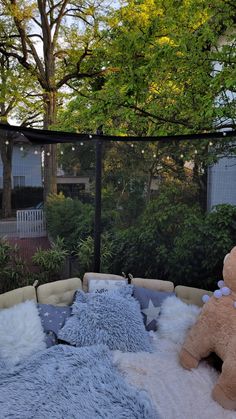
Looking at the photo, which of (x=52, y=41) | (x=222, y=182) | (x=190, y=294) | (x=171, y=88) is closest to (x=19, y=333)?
(x=190, y=294)

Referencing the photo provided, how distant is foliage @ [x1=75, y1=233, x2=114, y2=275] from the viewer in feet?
8.76

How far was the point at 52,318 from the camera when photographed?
6.82 feet

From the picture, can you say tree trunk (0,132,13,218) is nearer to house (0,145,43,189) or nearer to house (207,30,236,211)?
house (0,145,43,189)

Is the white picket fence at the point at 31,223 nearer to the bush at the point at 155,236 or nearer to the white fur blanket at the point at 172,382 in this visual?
the bush at the point at 155,236

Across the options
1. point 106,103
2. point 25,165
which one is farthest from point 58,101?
point 25,165

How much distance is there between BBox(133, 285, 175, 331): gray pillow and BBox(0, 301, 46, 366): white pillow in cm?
71

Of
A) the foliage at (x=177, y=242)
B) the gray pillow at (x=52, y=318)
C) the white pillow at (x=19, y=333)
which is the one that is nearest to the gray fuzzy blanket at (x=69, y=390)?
the white pillow at (x=19, y=333)

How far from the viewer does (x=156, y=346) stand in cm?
206

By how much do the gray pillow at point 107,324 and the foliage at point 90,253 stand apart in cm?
48

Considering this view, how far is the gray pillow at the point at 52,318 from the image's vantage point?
6.54 feet

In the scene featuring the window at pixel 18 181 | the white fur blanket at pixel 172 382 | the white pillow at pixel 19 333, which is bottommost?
the white fur blanket at pixel 172 382

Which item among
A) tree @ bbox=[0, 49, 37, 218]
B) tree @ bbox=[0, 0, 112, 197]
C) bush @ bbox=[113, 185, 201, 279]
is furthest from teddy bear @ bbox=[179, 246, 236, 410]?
tree @ bbox=[0, 49, 37, 218]

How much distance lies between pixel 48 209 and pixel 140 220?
747mm

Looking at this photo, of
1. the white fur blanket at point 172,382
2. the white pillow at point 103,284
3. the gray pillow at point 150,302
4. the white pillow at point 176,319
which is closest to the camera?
the white fur blanket at point 172,382
